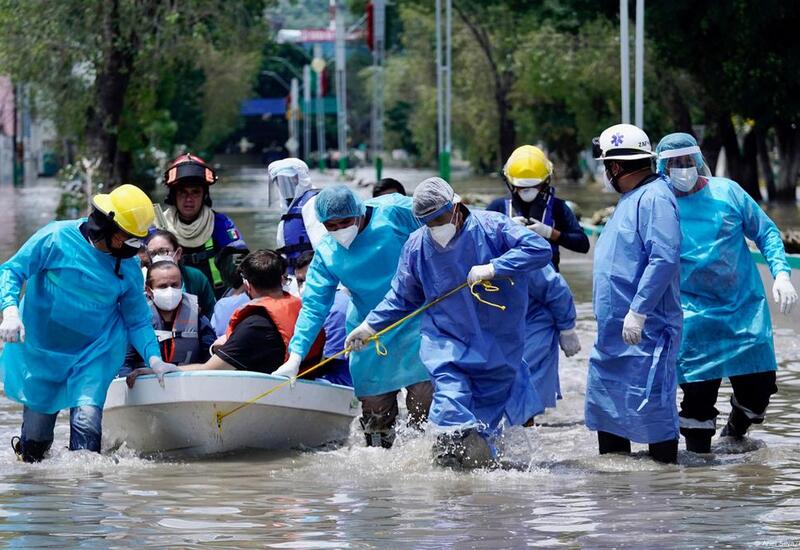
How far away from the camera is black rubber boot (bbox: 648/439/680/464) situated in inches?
359

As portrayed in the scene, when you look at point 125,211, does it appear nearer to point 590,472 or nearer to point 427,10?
point 590,472

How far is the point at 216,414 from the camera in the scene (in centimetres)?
983

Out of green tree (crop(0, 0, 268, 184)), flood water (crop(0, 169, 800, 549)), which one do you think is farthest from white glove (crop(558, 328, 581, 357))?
green tree (crop(0, 0, 268, 184))

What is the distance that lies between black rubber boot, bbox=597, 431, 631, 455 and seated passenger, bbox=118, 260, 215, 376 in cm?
242

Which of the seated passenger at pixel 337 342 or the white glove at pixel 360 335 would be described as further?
the seated passenger at pixel 337 342

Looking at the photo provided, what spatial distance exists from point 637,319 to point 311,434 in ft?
8.31

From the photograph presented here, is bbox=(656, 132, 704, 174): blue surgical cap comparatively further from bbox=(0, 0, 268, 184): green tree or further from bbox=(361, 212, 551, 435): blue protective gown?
bbox=(0, 0, 268, 184): green tree

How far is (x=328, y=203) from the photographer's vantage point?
9430mm

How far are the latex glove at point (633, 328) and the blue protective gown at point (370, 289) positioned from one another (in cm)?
145

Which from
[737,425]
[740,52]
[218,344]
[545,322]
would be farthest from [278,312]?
[740,52]

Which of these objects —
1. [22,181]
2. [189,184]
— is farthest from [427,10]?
[189,184]

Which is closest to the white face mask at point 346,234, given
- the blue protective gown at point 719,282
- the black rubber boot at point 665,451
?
the blue protective gown at point 719,282

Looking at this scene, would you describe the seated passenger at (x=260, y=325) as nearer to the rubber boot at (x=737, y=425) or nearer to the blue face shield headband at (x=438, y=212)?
the blue face shield headband at (x=438, y=212)

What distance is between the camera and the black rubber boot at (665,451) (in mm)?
9125
